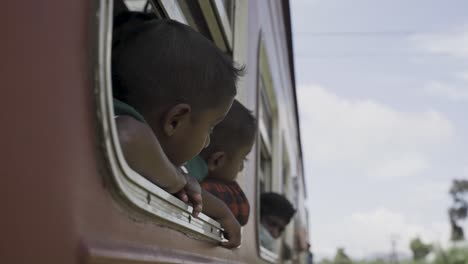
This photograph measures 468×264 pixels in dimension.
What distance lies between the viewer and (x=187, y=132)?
4.64ft

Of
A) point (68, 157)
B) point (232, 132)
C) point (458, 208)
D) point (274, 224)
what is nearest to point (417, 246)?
point (458, 208)

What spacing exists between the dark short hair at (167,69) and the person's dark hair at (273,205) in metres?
2.92

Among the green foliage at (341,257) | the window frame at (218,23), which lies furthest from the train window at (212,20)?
the green foliage at (341,257)

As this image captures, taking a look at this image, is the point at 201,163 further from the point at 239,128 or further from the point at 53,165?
the point at 53,165

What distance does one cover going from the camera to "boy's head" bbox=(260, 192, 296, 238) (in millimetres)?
4391

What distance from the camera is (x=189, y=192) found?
4.68 ft

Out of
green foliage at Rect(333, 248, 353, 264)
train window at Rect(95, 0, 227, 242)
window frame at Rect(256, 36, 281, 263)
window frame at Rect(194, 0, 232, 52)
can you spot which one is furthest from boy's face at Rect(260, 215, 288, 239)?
green foliage at Rect(333, 248, 353, 264)

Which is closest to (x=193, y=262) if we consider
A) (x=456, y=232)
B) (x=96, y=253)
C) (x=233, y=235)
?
(x=233, y=235)

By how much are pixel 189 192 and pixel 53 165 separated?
0.68m

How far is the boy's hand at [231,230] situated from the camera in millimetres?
1806

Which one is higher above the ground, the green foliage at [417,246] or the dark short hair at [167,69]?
the green foliage at [417,246]

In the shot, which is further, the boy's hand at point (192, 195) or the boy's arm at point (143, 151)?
the boy's hand at point (192, 195)

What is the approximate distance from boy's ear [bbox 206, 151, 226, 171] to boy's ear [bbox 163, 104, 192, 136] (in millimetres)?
817

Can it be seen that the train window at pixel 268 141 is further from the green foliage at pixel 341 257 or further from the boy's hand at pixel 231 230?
the green foliage at pixel 341 257
